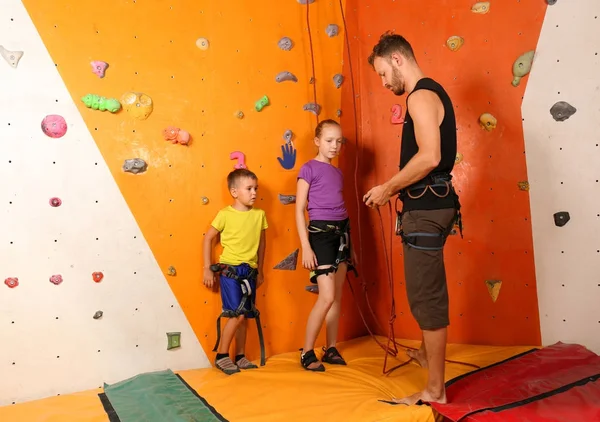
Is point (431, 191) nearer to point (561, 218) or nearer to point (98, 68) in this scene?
point (561, 218)

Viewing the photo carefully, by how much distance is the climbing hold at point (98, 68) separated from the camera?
87.3 inches

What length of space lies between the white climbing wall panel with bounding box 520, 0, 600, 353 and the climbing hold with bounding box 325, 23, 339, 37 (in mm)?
1176

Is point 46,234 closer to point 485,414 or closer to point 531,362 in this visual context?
point 485,414

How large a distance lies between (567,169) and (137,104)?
2.17 meters

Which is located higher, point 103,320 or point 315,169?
point 315,169

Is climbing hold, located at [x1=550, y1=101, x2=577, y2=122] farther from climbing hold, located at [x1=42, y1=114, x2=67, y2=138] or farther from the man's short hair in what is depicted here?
climbing hold, located at [x1=42, y1=114, x2=67, y2=138]

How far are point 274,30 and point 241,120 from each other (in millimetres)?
594

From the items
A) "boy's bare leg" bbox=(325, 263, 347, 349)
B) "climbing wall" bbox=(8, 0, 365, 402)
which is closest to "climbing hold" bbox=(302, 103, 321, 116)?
"climbing wall" bbox=(8, 0, 365, 402)

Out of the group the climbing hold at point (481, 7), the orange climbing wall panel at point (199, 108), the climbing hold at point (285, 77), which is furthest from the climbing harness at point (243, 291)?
the climbing hold at point (481, 7)

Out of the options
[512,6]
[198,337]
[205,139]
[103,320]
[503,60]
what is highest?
[512,6]

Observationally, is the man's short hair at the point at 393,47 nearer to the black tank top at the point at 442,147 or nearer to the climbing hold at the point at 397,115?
the black tank top at the point at 442,147

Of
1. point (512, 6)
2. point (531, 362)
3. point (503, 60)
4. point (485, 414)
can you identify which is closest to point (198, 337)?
point (485, 414)

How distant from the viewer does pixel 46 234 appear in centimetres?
211

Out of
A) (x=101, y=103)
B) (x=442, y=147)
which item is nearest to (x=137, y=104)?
(x=101, y=103)
